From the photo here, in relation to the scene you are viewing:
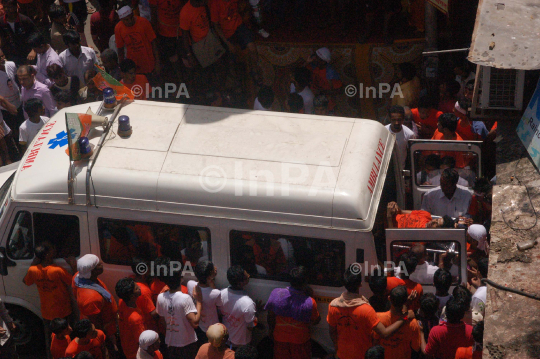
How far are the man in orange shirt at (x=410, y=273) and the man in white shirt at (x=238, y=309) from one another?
1441 millimetres

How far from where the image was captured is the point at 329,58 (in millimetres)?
10305

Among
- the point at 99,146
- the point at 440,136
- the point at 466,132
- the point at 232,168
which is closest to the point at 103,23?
the point at 99,146

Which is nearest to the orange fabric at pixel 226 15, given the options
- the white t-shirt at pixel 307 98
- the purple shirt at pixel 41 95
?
the white t-shirt at pixel 307 98

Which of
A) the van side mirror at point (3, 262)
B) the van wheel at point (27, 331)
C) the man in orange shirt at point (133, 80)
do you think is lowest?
the van wheel at point (27, 331)

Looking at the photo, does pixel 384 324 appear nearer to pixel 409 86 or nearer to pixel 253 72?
pixel 409 86

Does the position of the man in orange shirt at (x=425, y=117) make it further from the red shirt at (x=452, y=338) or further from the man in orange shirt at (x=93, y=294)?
the man in orange shirt at (x=93, y=294)

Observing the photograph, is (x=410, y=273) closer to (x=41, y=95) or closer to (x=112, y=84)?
(x=112, y=84)

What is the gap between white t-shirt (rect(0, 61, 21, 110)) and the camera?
10.0m

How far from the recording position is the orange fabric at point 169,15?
10547 millimetres

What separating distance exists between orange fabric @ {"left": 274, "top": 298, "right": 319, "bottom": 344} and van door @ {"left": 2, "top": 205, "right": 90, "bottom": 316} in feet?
6.72

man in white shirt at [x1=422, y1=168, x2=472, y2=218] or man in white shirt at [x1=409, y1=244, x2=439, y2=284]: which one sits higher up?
man in white shirt at [x1=422, y1=168, x2=472, y2=218]

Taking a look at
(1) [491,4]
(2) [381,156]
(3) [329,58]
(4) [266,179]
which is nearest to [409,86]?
(3) [329,58]

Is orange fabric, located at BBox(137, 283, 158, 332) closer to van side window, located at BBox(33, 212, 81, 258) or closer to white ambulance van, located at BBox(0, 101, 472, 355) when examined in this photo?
white ambulance van, located at BBox(0, 101, 472, 355)

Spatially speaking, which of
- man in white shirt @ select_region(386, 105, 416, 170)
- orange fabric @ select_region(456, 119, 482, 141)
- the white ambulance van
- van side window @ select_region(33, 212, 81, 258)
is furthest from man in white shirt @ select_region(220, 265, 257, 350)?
orange fabric @ select_region(456, 119, 482, 141)
